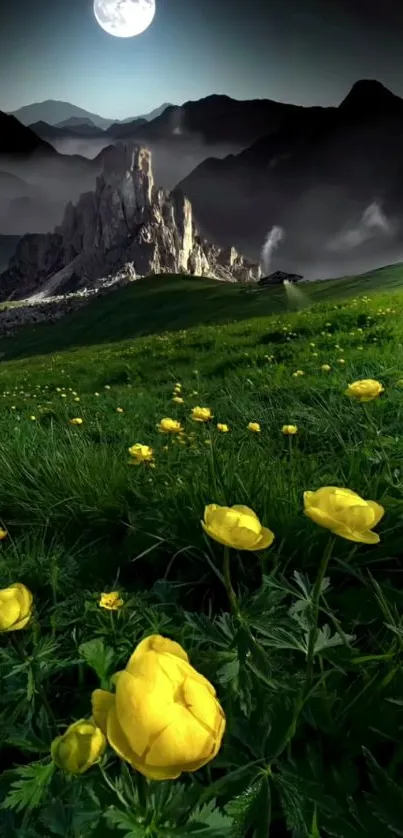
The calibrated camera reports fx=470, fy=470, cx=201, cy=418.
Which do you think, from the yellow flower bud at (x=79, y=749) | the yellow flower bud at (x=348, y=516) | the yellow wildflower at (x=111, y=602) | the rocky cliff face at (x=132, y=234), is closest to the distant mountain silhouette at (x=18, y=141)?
the rocky cliff face at (x=132, y=234)

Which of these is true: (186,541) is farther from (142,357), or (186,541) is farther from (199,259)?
(199,259)

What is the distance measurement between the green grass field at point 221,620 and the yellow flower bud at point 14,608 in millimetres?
11

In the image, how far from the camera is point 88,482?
219 cm

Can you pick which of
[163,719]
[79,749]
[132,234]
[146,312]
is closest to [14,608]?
[79,749]

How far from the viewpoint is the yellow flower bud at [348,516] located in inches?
32.6

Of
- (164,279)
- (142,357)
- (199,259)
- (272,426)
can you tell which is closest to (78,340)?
(164,279)

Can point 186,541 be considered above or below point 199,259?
below

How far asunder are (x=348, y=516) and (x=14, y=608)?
0.65 metres

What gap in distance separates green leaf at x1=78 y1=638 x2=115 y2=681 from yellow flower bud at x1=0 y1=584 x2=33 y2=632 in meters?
0.23

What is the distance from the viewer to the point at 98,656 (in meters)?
1.10

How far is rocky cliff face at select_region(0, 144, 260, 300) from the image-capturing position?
116562 mm

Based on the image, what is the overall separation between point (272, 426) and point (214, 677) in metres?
2.38

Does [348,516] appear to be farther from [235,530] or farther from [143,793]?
[143,793]

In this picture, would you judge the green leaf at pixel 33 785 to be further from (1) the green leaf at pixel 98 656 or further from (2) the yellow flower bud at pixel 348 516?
(2) the yellow flower bud at pixel 348 516
